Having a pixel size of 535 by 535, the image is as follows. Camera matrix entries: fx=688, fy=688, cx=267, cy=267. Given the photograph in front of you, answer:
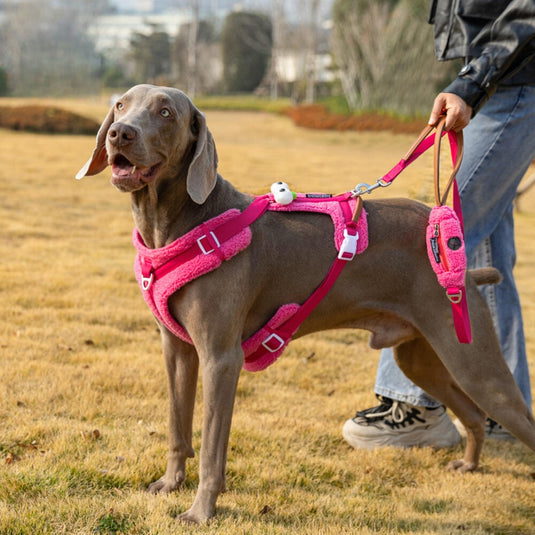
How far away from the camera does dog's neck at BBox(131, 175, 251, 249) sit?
2602mm

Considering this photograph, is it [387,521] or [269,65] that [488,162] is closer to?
[387,521]

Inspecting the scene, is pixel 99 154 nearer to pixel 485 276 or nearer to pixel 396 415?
pixel 485 276

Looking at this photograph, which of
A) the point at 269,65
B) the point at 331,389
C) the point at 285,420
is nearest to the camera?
the point at 285,420

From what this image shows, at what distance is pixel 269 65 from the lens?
4453 cm

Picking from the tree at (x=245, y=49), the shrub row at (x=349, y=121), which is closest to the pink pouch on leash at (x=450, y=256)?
the shrub row at (x=349, y=121)

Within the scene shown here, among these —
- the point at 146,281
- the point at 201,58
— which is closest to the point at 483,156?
the point at 146,281

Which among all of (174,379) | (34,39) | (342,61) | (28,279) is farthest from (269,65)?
(174,379)

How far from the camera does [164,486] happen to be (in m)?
2.96

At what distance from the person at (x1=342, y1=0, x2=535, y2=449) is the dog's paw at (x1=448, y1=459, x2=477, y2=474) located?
0.21 m

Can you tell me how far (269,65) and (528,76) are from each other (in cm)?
4314

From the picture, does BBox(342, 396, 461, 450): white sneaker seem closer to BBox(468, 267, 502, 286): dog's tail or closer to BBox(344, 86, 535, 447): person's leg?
BBox(344, 86, 535, 447): person's leg

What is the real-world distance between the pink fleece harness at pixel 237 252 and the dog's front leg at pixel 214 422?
0.58ft

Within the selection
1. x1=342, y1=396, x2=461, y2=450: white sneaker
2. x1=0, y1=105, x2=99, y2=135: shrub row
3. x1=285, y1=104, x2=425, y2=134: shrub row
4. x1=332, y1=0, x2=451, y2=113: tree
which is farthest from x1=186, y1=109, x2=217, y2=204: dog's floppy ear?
x1=0, y1=105, x2=99, y2=135: shrub row

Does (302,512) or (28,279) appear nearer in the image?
(302,512)
